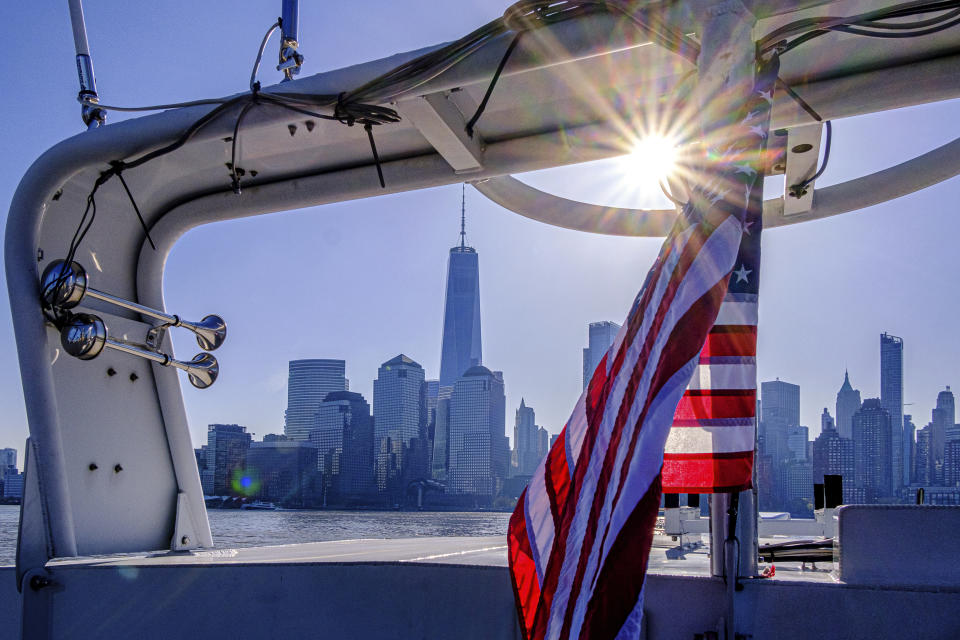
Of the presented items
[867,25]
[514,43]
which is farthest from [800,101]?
[514,43]

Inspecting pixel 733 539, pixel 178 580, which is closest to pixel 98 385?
pixel 178 580

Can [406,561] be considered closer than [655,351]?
No

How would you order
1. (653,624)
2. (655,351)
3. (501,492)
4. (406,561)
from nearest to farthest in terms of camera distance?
(655,351) < (653,624) < (406,561) < (501,492)

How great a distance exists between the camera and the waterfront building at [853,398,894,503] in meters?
42.8

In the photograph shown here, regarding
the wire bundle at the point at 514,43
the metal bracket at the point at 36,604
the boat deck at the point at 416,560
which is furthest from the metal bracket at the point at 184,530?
the wire bundle at the point at 514,43

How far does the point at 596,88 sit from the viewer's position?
3.03 metres

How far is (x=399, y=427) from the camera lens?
86.3 meters

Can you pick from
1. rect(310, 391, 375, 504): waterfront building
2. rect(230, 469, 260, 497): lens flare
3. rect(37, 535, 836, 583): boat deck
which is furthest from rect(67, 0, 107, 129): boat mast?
rect(310, 391, 375, 504): waterfront building

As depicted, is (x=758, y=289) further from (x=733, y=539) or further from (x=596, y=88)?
(x=596, y=88)

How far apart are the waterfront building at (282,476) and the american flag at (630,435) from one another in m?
54.2

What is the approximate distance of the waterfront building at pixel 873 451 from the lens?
140 feet

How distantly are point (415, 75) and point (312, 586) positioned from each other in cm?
185

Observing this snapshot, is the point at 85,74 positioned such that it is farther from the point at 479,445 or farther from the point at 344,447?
the point at 479,445

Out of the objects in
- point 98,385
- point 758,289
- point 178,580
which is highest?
point 758,289
